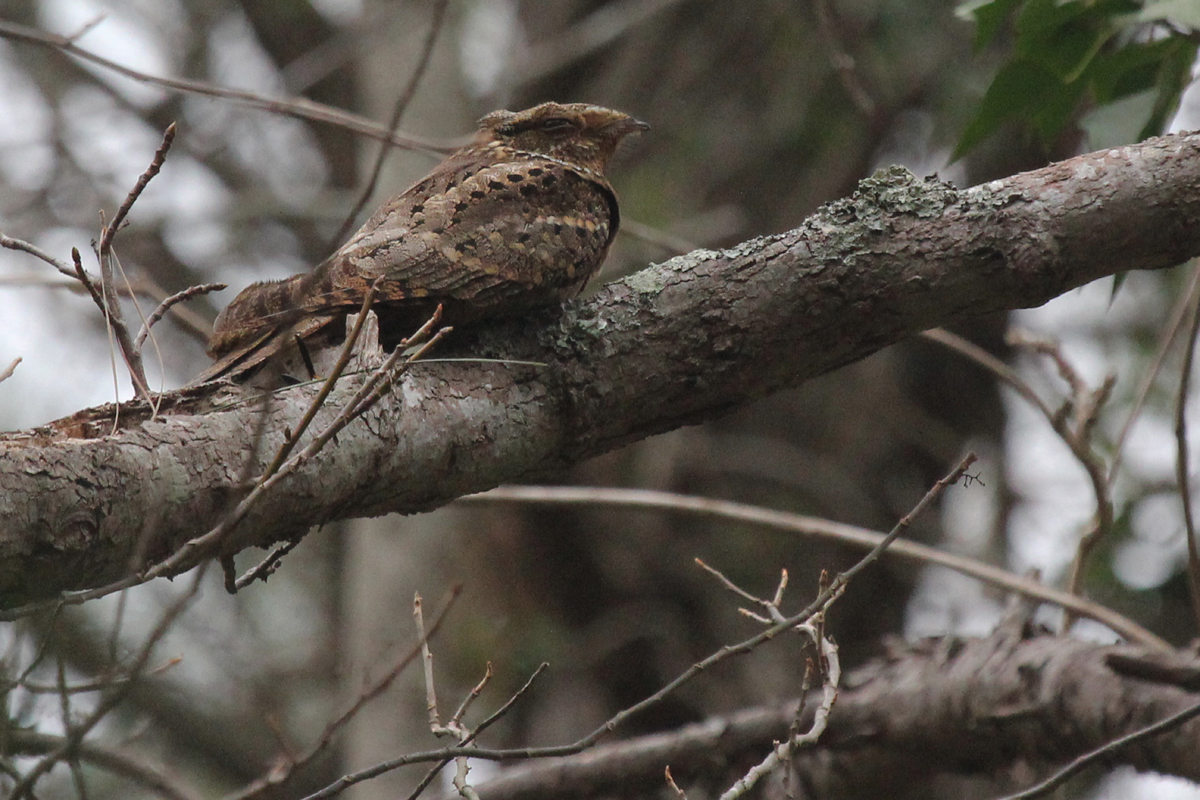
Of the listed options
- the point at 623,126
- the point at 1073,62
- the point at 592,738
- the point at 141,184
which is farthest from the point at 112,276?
the point at 1073,62

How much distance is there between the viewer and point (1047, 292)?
8.80 feet

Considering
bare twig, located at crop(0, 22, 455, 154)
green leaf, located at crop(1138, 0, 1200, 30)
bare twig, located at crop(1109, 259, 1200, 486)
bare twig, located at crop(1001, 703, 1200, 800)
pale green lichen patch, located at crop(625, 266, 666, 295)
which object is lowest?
bare twig, located at crop(1001, 703, 1200, 800)

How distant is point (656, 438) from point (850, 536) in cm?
295

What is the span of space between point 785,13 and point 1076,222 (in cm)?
547

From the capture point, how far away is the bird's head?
3920mm

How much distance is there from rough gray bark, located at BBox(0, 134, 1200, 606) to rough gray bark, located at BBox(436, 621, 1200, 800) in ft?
4.34

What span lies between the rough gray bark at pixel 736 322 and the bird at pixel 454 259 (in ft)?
0.42

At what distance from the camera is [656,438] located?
682 cm

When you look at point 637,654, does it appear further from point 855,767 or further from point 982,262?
point 982,262

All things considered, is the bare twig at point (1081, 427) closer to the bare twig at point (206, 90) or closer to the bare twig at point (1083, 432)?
the bare twig at point (1083, 432)

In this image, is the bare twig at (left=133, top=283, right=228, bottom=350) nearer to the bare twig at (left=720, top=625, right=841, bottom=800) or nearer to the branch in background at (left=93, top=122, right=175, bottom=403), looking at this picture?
the branch in background at (left=93, top=122, right=175, bottom=403)

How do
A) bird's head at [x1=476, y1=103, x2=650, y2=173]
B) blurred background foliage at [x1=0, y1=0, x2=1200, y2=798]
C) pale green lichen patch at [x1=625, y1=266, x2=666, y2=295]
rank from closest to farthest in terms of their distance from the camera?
pale green lichen patch at [x1=625, y1=266, x2=666, y2=295] < bird's head at [x1=476, y1=103, x2=650, y2=173] < blurred background foliage at [x1=0, y1=0, x2=1200, y2=798]

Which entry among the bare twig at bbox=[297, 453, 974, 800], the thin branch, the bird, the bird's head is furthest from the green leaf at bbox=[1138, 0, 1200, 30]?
the thin branch

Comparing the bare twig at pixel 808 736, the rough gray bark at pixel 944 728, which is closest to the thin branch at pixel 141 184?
the bare twig at pixel 808 736
